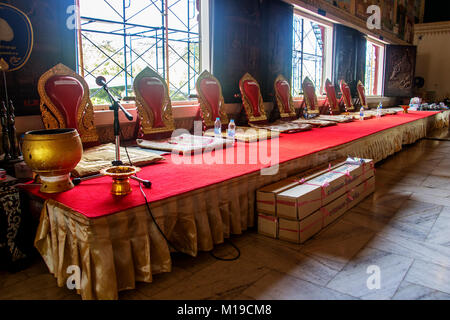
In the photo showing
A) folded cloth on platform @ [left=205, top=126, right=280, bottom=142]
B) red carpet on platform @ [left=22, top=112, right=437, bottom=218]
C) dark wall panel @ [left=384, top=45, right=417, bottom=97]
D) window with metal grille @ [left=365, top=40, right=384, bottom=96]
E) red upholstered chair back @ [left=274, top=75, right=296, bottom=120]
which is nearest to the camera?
red carpet on platform @ [left=22, top=112, right=437, bottom=218]

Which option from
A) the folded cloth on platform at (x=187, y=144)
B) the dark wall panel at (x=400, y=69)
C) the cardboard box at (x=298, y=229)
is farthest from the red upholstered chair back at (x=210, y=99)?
the dark wall panel at (x=400, y=69)

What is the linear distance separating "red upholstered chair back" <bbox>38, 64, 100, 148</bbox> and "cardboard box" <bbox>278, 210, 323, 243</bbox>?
63.4 inches

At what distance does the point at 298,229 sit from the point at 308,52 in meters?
5.67

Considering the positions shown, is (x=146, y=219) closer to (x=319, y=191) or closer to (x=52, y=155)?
(x=52, y=155)

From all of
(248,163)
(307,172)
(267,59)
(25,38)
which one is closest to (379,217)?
(307,172)

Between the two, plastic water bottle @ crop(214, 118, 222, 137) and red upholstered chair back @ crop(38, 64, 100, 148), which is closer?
red upholstered chair back @ crop(38, 64, 100, 148)

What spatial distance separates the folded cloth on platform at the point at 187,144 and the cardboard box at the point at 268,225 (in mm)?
790

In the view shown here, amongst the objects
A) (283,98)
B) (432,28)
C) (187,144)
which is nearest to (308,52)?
(283,98)

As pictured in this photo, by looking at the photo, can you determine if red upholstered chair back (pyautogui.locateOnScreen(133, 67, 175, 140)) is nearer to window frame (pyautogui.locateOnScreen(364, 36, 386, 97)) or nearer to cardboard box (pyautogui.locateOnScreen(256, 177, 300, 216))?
cardboard box (pyautogui.locateOnScreen(256, 177, 300, 216))

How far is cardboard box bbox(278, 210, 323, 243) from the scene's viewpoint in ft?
6.70

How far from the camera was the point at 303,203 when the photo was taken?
206 cm

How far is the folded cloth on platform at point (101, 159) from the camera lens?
204cm

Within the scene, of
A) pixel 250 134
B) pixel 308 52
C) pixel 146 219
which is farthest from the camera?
pixel 308 52

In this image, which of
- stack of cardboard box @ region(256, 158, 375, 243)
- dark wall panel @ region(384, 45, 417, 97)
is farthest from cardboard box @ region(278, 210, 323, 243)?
dark wall panel @ region(384, 45, 417, 97)
